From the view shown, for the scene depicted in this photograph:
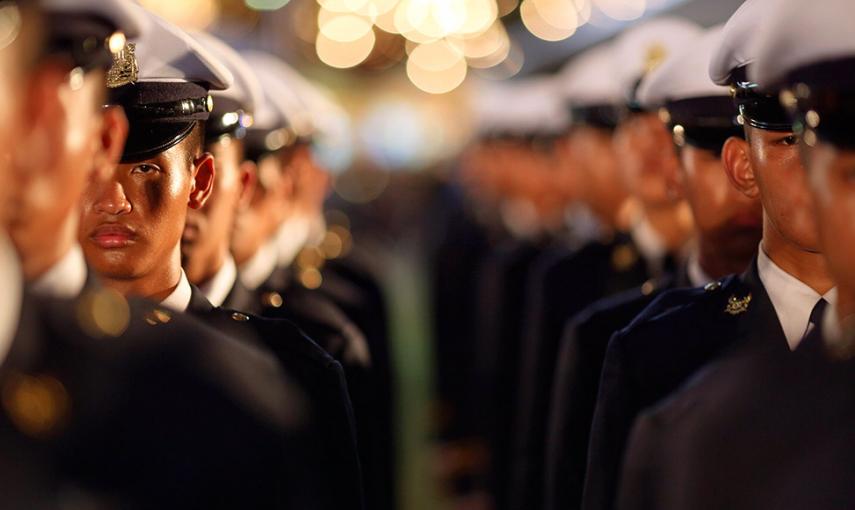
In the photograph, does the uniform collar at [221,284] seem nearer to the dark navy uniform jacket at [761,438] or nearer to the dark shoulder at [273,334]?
the dark shoulder at [273,334]

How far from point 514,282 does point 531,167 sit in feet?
7.64

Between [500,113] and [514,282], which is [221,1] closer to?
[500,113]

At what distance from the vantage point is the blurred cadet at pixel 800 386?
1353mm

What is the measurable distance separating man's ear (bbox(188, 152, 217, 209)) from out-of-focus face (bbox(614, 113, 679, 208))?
1109 mm

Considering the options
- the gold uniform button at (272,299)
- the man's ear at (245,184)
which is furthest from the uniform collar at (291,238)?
the man's ear at (245,184)

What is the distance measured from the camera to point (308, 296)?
2.91 meters

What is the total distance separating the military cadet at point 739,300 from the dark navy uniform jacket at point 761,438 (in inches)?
6.5

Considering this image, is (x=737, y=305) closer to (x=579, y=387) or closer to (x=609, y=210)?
(x=579, y=387)

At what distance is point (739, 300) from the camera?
1973 mm

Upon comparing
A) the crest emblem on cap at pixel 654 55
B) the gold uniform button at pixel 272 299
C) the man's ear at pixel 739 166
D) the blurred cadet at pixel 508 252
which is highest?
the crest emblem on cap at pixel 654 55

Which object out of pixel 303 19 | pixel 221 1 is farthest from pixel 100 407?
pixel 303 19

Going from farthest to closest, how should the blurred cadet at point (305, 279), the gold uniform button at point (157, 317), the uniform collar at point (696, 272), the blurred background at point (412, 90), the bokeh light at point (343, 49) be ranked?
the bokeh light at point (343, 49) → the blurred background at point (412, 90) → the blurred cadet at point (305, 279) → the uniform collar at point (696, 272) → the gold uniform button at point (157, 317)

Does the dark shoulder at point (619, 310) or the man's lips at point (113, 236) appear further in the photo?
the dark shoulder at point (619, 310)

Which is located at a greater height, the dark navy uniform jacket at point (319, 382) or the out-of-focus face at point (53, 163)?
the out-of-focus face at point (53, 163)
